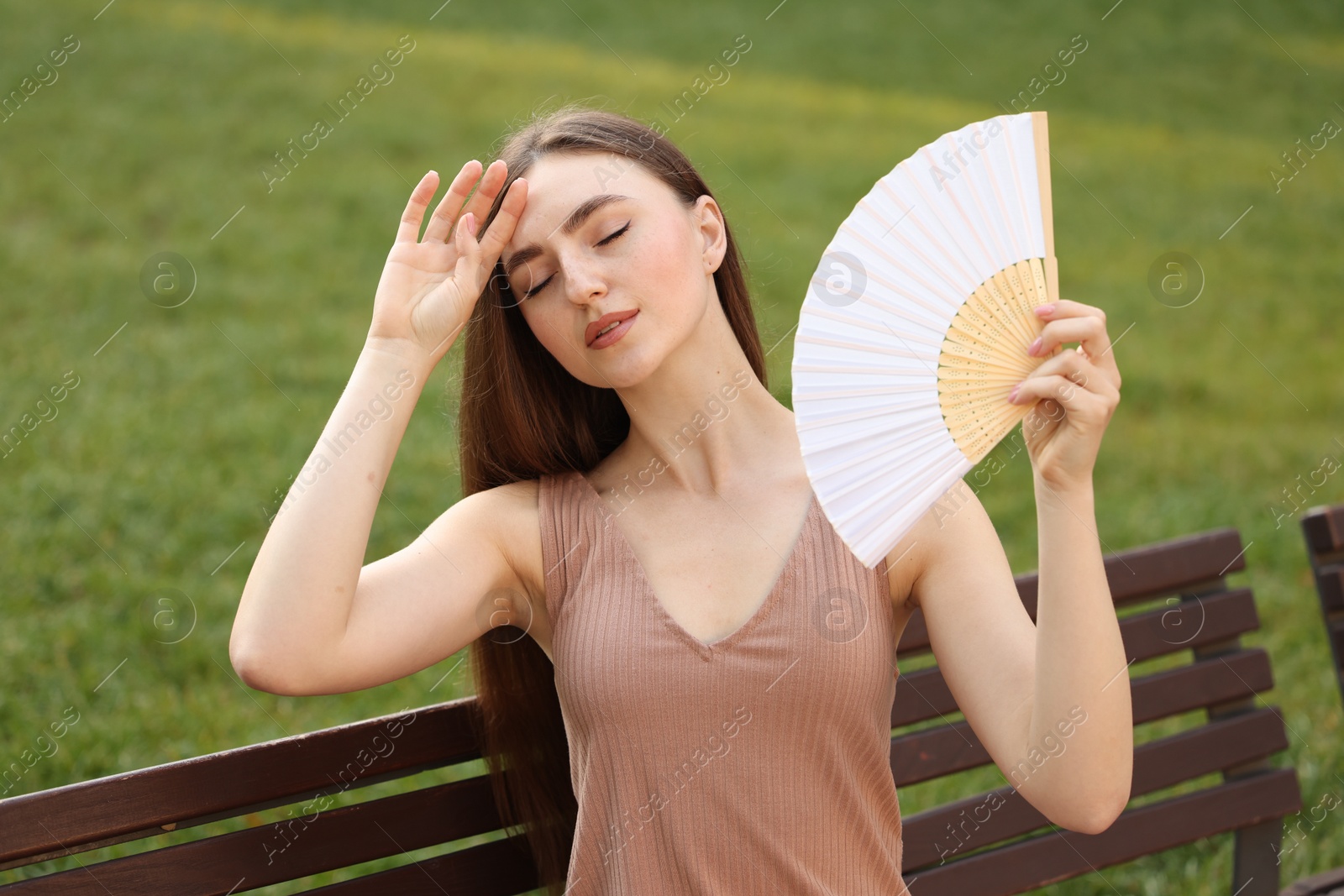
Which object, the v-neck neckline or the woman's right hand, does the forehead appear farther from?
the v-neck neckline

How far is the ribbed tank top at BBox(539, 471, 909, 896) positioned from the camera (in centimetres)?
182

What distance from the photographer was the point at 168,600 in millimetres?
4004

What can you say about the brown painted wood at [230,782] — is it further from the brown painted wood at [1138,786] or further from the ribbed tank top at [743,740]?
the brown painted wood at [1138,786]

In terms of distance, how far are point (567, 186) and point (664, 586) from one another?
25.2 inches

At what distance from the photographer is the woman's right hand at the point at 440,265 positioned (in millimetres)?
1909

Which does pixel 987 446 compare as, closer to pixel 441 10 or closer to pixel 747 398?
pixel 747 398

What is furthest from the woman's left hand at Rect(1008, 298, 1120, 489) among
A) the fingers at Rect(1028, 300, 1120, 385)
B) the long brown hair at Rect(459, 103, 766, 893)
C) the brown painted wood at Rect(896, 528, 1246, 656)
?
the brown painted wood at Rect(896, 528, 1246, 656)

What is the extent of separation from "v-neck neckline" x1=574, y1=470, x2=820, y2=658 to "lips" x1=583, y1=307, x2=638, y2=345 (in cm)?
30

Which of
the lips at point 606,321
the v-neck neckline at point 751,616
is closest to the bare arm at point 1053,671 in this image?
the v-neck neckline at point 751,616

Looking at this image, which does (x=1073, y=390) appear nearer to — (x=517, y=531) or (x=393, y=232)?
(x=517, y=531)

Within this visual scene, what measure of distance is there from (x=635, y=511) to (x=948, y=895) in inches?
41.0

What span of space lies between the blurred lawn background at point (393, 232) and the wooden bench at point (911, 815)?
0.34 m

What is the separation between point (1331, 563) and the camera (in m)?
2.90

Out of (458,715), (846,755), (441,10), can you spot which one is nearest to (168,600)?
(458,715)
